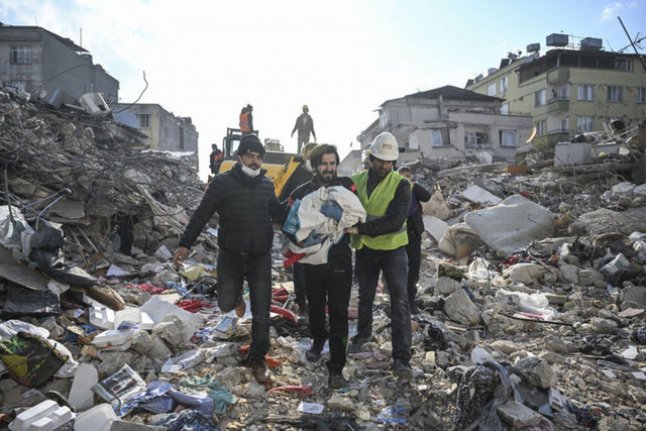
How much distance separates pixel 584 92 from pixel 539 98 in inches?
129

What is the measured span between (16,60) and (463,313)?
106 feet

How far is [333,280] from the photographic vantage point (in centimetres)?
301

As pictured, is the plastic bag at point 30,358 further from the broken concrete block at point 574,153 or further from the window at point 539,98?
the window at point 539,98

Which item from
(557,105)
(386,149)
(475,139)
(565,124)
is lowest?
(386,149)

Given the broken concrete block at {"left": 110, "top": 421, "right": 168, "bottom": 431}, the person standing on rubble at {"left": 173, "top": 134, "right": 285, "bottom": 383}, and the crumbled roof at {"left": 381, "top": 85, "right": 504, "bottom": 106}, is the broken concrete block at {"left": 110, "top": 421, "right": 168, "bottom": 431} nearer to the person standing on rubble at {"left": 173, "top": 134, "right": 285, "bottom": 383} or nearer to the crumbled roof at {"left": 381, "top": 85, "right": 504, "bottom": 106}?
the person standing on rubble at {"left": 173, "top": 134, "right": 285, "bottom": 383}

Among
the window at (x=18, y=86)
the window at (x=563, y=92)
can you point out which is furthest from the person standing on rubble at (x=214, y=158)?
the window at (x=563, y=92)

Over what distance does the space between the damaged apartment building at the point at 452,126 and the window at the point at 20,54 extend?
2448 centimetres

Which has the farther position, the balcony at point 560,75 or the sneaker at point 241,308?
the balcony at point 560,75

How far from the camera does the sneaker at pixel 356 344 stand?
3.77 m

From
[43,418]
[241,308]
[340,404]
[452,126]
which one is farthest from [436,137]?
[43,418]

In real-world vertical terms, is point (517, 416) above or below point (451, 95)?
below

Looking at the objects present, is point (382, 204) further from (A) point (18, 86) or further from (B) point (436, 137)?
(B) point (436, 137)

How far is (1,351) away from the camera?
9.03 feet

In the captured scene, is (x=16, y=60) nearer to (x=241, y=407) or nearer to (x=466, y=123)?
(x=466, y=123)
